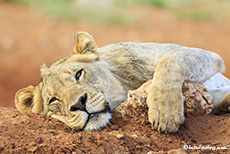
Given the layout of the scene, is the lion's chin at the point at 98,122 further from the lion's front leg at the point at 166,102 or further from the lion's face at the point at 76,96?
the lion's front leg at the point at 166,102

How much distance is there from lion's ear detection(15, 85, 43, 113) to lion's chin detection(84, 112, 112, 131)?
1.01 meters

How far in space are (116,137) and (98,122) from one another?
44 centimetres

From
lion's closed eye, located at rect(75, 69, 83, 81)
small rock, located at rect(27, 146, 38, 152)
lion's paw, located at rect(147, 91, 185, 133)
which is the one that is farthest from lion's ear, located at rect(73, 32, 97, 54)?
small rock, located at rect(27, 146, 38, 152)

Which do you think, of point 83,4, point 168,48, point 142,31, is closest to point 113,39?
point 142,31

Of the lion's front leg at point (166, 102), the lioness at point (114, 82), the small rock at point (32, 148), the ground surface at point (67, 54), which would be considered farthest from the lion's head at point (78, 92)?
the small rock at point (32, 148)

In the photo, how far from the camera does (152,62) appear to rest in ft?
15.3

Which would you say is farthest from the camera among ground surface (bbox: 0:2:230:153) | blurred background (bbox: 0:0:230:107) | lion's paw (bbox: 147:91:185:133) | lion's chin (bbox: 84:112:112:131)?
blurred background (bbox: 0:0:230:107)

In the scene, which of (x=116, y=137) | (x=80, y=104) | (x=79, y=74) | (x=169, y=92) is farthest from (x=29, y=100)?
(x=169, y=92)

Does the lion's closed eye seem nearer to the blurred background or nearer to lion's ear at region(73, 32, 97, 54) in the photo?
lion's ear at region(73, 32, 97, 54)

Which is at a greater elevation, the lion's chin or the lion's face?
the lion's face

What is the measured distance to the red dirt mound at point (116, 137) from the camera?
124 inches

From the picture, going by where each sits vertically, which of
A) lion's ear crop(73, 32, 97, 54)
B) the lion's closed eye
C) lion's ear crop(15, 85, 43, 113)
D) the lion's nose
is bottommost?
lion's ear crop(15, 85, 43, 113)

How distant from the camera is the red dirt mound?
316 centimetres

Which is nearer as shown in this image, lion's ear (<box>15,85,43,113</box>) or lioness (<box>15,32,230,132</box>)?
lioness (<box>15,32,230,132</box>)
